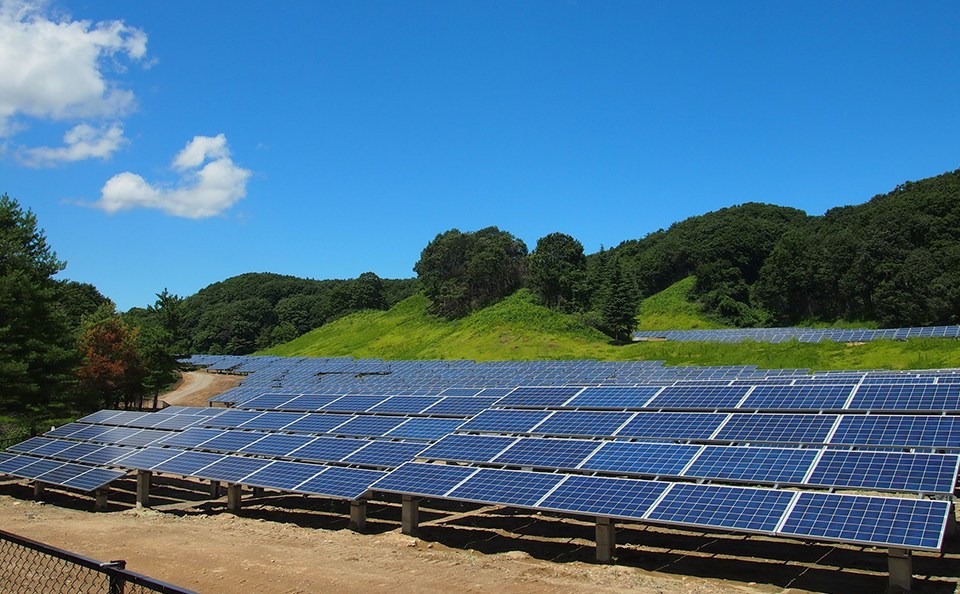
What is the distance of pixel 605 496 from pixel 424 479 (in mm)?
5277

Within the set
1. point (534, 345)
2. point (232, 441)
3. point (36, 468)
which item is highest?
point (534, 345)

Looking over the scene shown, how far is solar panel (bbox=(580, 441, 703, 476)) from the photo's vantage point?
17.1 meters

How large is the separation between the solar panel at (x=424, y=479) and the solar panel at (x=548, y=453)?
128 centimetres

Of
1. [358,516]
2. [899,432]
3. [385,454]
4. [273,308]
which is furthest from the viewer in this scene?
[273,308]

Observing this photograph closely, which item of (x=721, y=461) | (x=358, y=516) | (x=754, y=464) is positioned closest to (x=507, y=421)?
(x=358, y=516)

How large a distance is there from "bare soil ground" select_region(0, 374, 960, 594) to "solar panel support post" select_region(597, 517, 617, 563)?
1.02 ft

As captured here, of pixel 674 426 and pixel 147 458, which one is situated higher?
pixel 674 426

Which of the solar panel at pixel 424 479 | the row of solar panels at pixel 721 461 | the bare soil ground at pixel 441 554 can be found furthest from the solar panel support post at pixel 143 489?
the row of solar panels at pixel 721 461

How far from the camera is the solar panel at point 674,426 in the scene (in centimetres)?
1991

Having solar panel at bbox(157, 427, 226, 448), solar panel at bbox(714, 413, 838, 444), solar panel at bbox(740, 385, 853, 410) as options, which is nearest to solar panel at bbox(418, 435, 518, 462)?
solar panel at bbox(714, 413, 838, 444)

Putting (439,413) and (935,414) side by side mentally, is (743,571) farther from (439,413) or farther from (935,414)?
(439,413)

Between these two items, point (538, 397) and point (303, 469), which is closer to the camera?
point (303, 469)

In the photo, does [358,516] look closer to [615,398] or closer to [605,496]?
[605,496]

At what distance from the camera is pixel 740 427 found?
19.8 meters
